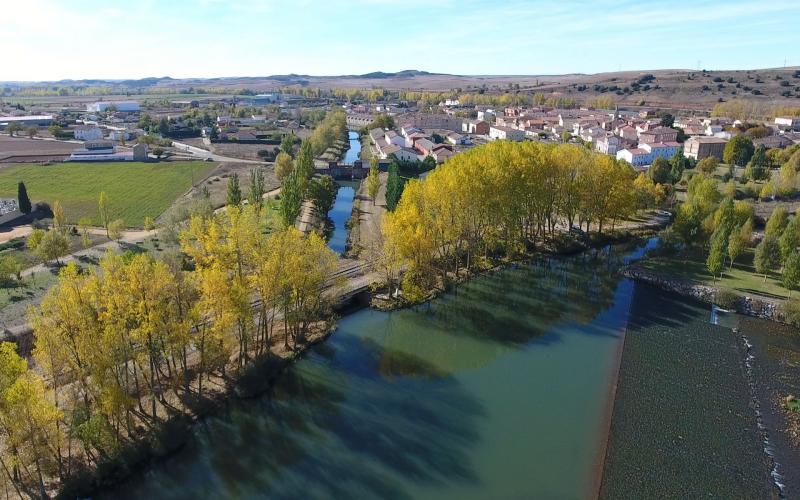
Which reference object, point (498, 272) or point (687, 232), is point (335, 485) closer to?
point (498, 272)

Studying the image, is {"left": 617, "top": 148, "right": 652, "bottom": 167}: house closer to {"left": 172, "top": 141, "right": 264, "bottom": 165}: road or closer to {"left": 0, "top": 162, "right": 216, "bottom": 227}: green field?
{"left": 172, "top": 141, "right": 264, "bottom": 165}: road

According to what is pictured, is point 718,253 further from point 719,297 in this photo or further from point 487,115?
point 487,115

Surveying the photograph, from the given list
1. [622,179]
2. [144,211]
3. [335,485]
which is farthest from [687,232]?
[144,211]

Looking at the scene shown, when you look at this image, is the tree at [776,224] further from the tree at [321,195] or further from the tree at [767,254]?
the tree at [321,195]

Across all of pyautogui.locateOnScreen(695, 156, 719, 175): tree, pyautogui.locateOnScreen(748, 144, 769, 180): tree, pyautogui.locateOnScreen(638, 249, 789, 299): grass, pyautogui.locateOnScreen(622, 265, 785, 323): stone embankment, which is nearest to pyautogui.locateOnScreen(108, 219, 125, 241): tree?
pyautogui.locateOnScreen(622, 265, 785, 323): stone embankment

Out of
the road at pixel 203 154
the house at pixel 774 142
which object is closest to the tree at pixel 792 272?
the house at pixel 774 142

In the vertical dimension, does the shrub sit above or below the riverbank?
above

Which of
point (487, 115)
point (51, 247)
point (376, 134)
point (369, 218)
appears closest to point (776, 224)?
point (369, 218)
